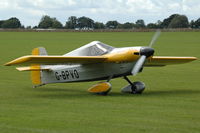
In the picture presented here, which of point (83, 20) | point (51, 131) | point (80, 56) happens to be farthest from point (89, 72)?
point (83, 20)

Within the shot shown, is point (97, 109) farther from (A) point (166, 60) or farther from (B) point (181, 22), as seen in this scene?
(B) point (181, 22)

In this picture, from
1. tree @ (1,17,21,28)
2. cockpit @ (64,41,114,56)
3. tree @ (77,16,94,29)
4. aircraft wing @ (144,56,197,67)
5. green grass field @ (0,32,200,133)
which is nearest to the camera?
green grass field @ (0,32,200,133)

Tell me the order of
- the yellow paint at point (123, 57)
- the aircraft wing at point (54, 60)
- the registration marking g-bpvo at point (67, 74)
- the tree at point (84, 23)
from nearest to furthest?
the aircraft wing at point (54, 60) < the yellow paint at point (123, 57) < the registration marking g-bpvo at point (67, 74) < the tree at point (84, 23)

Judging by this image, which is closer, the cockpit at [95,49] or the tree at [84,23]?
the cockpit at [95,49]

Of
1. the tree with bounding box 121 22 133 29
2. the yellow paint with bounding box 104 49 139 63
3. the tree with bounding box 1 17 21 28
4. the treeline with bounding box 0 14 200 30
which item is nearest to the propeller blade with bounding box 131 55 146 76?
the yellow paint with bounding box 104 49 139 63

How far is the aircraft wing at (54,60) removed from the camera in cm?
1348

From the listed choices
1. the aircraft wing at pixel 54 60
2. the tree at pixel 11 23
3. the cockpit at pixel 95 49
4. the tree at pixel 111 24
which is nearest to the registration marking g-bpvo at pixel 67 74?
the cockpit at pixel 95 49

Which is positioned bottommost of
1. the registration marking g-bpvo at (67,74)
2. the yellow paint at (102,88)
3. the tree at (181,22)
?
the tree at (181,22)

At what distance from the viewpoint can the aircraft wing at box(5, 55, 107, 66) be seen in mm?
13484

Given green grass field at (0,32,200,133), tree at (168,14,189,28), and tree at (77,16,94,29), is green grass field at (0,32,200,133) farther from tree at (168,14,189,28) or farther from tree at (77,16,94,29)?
tree at (77,16,94,29)

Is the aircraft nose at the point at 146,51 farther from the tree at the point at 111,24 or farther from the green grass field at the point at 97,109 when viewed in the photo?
the tree at the point at 111,24

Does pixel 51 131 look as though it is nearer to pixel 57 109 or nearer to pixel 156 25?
pixel 57 109

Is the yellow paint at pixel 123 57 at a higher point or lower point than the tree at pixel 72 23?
higher

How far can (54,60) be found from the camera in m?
14.2
